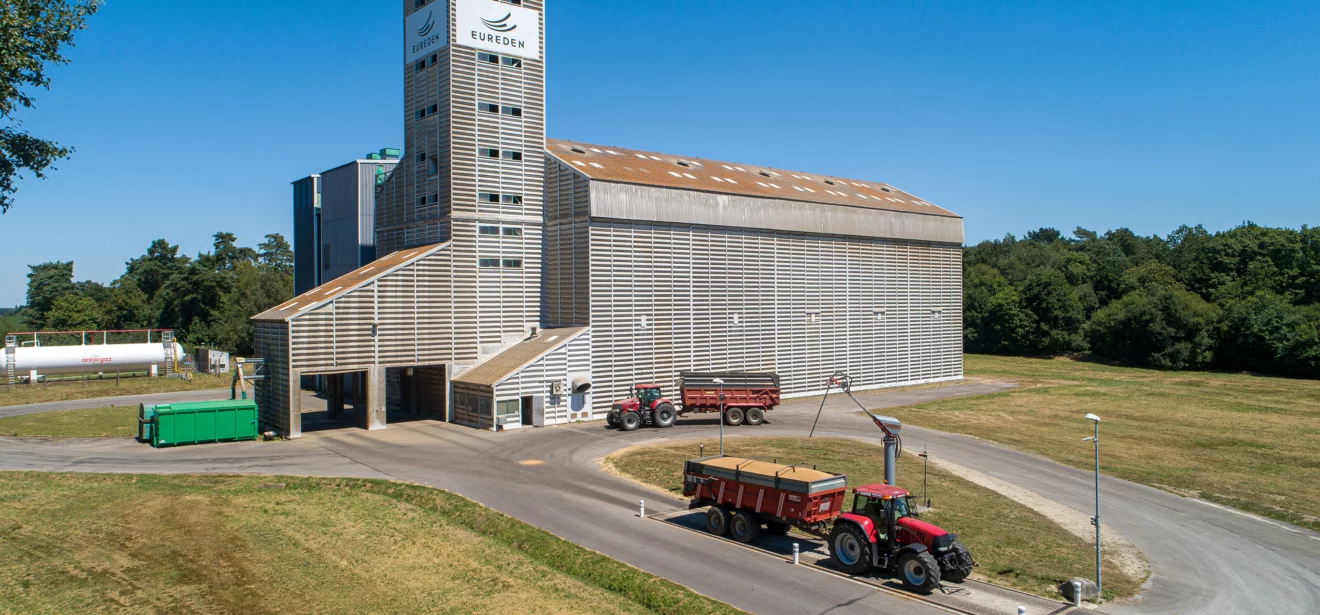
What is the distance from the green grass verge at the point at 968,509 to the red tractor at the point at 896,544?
1.64m

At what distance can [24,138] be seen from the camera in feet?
119

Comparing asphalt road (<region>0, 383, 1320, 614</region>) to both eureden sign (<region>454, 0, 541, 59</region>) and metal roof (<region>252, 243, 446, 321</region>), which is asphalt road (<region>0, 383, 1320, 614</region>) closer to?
metal roof (<region>252, 243, 446, 321</region>)

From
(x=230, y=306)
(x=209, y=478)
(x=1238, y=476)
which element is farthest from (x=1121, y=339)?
(x=230, y=306)

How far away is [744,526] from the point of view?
2288cm

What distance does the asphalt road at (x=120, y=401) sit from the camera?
5134 cm

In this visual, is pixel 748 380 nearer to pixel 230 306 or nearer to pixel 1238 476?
pixel 1238 476

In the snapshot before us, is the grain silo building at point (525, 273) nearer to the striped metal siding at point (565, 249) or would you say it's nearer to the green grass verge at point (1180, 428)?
the striped metal siding at point (565, 249)

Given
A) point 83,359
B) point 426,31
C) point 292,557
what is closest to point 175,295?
point 83,359

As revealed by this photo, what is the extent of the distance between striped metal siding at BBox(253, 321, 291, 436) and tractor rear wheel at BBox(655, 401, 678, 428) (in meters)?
17.9

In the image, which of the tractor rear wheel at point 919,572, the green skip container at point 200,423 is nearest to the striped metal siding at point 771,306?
the green skip container at point 200,423

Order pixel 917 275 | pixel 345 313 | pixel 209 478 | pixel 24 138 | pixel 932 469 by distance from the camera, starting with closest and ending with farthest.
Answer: pixel 209 478 < pixel 932 469 < pixel 24 138 < pixel 345 313 < pixel 917 275

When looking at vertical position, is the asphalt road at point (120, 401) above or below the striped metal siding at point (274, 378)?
below

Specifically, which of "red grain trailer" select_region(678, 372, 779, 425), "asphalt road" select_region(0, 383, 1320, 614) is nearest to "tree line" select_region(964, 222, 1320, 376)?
"asphalt road" select_region(0, 383, 1320, 614)

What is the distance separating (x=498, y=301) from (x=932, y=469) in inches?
1007
